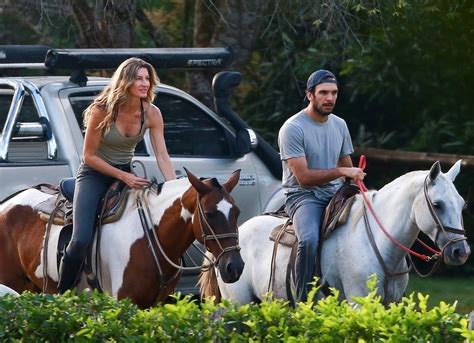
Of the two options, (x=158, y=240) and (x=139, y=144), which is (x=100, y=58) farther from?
(x=158, y=240)

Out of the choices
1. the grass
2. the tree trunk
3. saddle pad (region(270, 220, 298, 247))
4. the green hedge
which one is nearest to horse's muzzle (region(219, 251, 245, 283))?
saddle pad (region(270, 220, 298, 247))

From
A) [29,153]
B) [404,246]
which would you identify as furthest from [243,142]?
[404,246]

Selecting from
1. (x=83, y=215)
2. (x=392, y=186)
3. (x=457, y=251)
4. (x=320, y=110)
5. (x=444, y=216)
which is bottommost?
(x=457, y=251)

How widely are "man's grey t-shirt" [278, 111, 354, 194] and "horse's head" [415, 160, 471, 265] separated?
948 mm

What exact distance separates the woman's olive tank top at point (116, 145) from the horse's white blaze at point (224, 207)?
3.22 feet

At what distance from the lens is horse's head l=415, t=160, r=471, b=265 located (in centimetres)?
841

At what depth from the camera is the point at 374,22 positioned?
1630 centimetres

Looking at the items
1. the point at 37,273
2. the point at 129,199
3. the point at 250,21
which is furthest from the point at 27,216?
the point at 250,21

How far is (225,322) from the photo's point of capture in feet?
21.4

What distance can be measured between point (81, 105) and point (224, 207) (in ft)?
11.2

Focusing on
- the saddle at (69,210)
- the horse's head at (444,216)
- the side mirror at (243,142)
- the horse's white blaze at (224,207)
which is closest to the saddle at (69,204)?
the saddle at (69,210)

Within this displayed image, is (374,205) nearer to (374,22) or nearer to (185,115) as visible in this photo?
(185,115)

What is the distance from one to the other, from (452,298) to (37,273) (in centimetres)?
559

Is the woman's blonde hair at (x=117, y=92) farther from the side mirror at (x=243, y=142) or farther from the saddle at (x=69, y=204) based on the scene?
the side mirror at (x=243, y=142)
